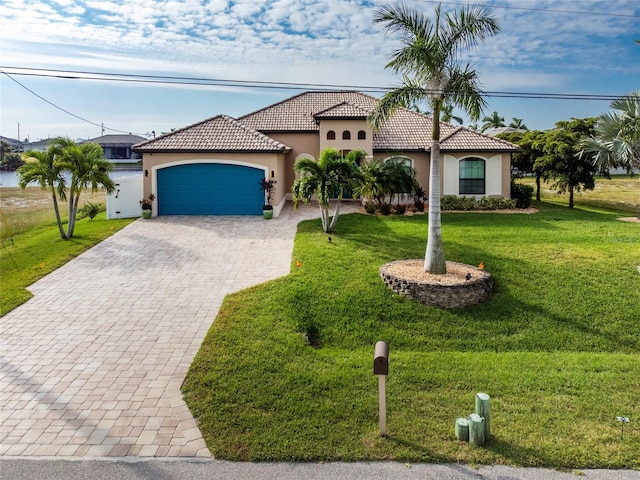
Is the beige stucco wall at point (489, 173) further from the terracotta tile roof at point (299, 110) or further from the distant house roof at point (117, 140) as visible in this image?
the distant house roof at point (117, 140)

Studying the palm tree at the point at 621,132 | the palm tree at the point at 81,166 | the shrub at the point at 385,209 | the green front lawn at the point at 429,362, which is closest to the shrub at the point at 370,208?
the shrub at the point at 385,209

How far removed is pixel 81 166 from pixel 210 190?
18.2 feet

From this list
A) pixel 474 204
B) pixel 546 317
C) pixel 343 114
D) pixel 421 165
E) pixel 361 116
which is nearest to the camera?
pixel 546 317

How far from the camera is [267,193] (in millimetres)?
20375

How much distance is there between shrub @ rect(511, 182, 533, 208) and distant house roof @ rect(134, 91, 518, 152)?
203 cm

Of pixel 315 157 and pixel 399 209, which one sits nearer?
pixel 399 209

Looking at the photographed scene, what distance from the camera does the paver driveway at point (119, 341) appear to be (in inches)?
249

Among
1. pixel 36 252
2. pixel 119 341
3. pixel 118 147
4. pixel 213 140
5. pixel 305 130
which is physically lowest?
pixel 119 341

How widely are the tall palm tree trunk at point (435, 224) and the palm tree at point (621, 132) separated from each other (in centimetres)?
807

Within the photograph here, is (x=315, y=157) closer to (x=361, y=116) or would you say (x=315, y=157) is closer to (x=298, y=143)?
(x=298, y=143)

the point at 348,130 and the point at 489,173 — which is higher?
the point at 348,130

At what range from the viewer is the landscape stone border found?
1054 centimetres

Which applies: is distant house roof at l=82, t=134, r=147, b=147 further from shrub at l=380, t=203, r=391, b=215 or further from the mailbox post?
the mailbox post

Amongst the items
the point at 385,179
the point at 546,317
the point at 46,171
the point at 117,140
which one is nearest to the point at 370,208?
the point at 385,179
